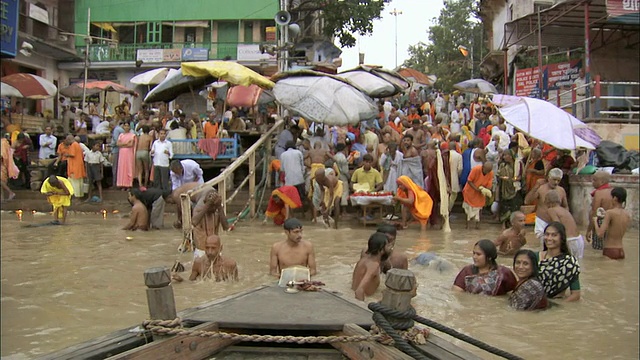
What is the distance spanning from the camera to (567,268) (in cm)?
670

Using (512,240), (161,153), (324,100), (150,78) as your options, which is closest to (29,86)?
(150,78)

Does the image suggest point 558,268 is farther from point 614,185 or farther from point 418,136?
point 418,136

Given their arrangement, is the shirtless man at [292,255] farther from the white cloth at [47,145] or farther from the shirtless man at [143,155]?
the white cloth at [47,145]

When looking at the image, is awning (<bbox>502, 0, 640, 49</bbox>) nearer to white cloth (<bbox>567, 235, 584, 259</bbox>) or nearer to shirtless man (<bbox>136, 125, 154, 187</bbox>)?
white cloth (<bbox>567, 235, 584, 259</bbox>)

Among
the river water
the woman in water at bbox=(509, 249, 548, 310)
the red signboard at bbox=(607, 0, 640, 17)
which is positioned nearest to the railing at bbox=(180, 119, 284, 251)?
the river water

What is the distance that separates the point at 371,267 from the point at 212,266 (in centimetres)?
204

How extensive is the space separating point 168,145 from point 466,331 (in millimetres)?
9302

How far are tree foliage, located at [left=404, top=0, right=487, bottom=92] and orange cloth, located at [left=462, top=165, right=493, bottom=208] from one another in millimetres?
26336

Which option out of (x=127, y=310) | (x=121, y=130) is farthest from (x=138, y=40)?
(x=127, y=310)

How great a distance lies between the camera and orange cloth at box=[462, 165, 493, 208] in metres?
12.3

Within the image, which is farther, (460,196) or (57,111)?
(57,111)

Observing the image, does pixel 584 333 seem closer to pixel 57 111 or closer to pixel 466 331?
pixel 466 331

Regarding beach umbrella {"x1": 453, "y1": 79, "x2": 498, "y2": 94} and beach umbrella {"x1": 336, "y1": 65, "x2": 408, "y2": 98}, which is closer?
beach umbrella {"x1": 336, "y1": 65, "x2": 408, "y2": 98}

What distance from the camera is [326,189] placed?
1249 centimetres
